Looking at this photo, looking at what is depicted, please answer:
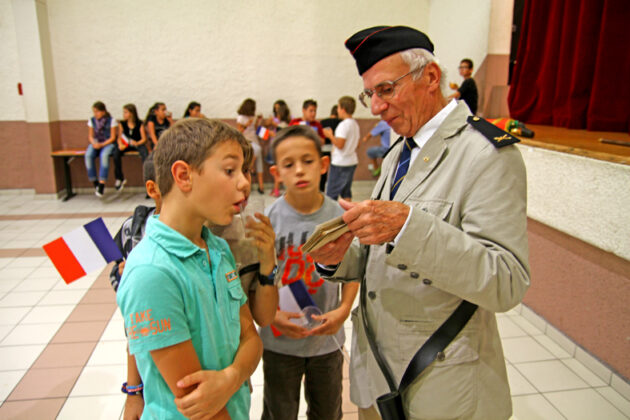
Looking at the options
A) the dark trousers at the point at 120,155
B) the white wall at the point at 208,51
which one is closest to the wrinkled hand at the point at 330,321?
the dark trousers at the point at 120,155

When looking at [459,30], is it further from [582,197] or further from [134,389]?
[134,389]

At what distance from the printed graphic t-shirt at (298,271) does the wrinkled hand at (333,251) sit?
0.53 metres

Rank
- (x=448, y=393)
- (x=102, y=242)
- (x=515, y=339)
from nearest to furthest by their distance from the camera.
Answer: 1. (x=448, y=393)
2. (x=102, y=242)
3. (x=515, y=339)

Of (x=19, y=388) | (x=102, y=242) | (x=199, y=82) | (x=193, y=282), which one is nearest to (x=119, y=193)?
(x=199, y=82)

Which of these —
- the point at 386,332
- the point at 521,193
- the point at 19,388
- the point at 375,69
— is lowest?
the point at 19,388

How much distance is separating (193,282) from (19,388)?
7.81 feet

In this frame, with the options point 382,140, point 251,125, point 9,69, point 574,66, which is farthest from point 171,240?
point 9,69

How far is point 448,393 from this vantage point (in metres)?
1.18

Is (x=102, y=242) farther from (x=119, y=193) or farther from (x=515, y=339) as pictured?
(x=119, y=193)

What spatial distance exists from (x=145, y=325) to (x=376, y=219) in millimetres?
592

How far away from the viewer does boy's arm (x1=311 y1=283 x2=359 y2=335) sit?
171 centimetres

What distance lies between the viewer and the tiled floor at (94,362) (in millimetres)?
2529

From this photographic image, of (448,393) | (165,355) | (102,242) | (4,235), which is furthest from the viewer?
(4,235)

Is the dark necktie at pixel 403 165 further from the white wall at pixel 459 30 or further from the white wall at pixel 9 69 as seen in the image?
the white wall at pixel 9 69
